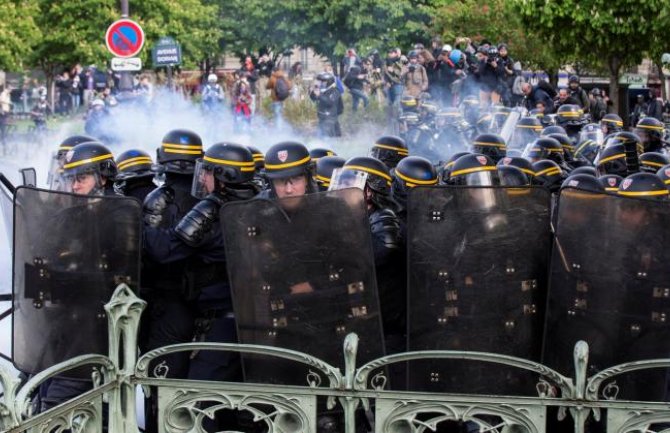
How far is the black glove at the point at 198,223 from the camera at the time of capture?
17.8 feet

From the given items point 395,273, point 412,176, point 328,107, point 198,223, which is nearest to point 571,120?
point 328,107

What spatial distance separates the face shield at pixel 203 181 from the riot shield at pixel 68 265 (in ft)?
4.22

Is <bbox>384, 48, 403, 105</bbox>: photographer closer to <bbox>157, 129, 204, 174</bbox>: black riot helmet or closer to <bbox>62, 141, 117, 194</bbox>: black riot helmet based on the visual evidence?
<bbox>157, 129, 204, 174</bbox>: black riot helmet

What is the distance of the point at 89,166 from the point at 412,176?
1892 millimetres

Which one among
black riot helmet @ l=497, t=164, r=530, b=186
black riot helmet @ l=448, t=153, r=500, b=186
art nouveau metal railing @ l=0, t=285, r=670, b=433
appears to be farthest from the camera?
black riot helmet @ l=497, t=164, r=530, b=186

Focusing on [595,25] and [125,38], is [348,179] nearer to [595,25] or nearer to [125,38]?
[595,25]

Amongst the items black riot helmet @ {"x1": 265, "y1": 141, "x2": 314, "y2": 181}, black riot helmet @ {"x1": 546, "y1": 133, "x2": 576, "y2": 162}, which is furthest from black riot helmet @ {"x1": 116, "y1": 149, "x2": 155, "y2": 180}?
black riot helmet @ {"x1": 546, "y1": 133, "x2": 576, "y2": 162}

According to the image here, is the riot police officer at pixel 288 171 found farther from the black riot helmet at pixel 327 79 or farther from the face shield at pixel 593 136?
the black riot helmet at pixel 327 79

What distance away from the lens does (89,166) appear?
6.46 meters

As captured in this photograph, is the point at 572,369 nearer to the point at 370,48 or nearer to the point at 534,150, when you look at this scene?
the point at 534,150

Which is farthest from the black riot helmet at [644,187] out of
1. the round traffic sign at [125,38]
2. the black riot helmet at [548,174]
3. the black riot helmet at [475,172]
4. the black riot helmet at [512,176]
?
the round traffic sign at [125,38]

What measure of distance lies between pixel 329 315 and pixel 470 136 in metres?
12.9

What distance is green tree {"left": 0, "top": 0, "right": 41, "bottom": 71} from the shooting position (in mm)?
35000

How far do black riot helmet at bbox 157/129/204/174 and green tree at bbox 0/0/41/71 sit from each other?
29.2 metres
